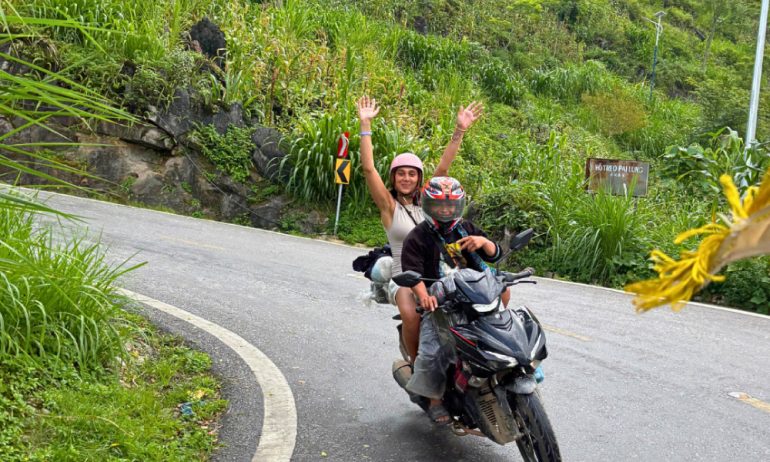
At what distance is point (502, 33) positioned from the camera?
34.2 m

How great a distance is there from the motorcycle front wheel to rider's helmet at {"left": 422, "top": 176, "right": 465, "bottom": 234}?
1187 millimetres

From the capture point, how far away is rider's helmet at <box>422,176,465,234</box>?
4.99m

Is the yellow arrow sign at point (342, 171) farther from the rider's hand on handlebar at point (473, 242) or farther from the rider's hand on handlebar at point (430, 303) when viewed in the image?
the rider's hand on handlebar at point (430, 303)

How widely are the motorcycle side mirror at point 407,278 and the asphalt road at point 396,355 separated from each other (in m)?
1.24

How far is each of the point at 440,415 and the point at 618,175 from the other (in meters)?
9.41

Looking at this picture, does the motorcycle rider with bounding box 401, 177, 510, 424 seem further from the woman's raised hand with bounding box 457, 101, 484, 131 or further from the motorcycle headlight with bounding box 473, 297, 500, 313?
the woman's raised hand with bounding box 457, 101, 484, 131

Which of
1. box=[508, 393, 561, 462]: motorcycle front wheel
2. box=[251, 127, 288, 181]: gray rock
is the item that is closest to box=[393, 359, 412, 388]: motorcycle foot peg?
box=[508, 393, 561, 462]: motorcycle front wheel

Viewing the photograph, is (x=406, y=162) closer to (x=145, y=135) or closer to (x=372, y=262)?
(x=372, y=262)

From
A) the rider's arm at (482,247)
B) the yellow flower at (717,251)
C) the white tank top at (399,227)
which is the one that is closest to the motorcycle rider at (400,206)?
the white tank top at (399,227)

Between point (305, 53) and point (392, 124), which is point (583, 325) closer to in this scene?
point (392, 124)

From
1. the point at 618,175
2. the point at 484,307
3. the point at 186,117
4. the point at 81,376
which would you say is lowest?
the point at 81,376

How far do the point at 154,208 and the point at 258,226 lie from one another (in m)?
2.21

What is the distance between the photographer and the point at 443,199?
Answer: 196 inches

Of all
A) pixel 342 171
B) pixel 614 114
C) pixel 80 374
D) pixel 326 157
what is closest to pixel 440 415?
pixel 80 374
